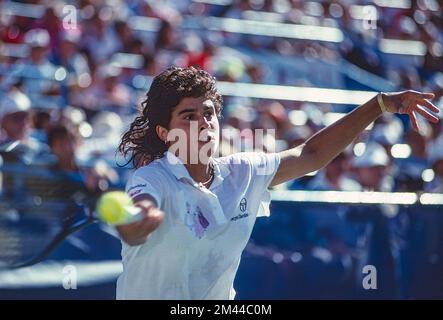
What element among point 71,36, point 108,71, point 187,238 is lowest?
point 187,238

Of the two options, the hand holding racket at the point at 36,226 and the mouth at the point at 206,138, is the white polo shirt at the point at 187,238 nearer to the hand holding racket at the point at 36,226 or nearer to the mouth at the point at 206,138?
the mouth at the point at 206,138

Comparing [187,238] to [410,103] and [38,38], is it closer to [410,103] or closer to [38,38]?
[410,103]

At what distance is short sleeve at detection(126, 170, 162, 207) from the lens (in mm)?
3045

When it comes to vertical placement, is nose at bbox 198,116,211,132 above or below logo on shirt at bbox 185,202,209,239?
above

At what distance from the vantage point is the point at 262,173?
3.64 metres

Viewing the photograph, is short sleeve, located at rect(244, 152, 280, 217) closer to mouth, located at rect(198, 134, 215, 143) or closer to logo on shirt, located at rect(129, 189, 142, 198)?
mouth, located at rect(198, 134, 215, 143)

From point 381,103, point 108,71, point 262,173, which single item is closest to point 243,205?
point 262,173

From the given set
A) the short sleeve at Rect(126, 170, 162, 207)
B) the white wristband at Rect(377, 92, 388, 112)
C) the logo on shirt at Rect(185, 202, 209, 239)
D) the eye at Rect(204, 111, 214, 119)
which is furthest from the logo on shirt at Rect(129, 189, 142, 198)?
the white wristband at Rect(377, 92, 388, 112)

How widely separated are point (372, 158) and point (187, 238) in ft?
11.2

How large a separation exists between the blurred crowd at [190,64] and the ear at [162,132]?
1721 mm

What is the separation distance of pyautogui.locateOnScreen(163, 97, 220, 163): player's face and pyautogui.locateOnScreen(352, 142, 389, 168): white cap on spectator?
10.3 feet

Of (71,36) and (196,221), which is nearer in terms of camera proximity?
(196,221)
